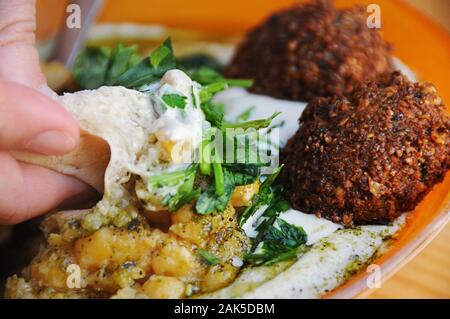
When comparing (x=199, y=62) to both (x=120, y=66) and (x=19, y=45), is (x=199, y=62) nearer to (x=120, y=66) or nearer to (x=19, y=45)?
→ (x=120, y=66)

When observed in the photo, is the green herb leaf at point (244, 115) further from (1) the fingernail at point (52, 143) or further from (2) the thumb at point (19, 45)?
(1) the fingernail at point (52, 143)

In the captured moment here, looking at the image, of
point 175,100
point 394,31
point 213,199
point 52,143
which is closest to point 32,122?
point 52,143

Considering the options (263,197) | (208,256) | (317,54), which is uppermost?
(317,54)

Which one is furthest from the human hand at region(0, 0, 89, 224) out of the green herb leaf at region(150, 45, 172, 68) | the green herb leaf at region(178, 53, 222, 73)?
the green herb leaf at region(178, 53, 222, 73)

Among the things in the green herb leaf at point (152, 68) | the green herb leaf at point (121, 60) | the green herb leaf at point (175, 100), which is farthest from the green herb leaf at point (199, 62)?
the green herb leaf at point (175, 100)

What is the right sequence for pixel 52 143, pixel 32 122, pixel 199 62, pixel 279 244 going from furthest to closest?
pixel 199 62 → pixel 279 244 → pixel 52 143 → pixel 32 122
